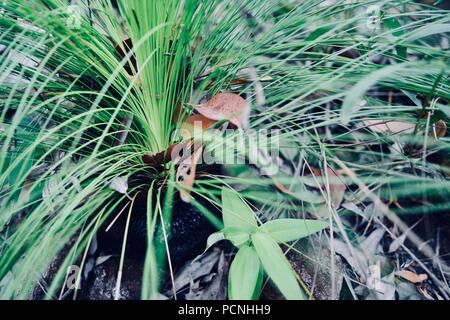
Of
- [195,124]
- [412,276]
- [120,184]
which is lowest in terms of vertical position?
[412,276]

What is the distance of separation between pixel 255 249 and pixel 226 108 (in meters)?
0.29

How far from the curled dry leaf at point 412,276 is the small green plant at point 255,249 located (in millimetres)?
338

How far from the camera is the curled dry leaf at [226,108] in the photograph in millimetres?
737

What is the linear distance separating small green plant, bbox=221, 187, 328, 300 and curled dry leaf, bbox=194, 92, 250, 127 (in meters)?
0.15

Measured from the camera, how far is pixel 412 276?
0.90m

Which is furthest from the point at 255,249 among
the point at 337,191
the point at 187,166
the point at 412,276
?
the point at 412,276

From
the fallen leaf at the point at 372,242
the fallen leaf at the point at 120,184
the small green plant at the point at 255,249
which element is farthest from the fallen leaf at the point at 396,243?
the fallen leaf at the point at 120,184

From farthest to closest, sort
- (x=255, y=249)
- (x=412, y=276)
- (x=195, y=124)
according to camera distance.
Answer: (x=412, y=276) → (x=195, y=124) → (x=255, y=249)

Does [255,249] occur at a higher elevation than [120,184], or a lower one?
lower

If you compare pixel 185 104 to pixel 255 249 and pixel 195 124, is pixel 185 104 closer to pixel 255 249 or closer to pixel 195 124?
pixel 195 124

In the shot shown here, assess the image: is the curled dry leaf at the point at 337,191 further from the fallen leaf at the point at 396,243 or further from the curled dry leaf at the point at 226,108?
the curled dry leaf at the point at 226,108

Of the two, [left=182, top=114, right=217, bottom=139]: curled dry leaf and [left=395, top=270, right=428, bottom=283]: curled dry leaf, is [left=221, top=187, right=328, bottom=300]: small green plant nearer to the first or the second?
[left=182, top=114, right=217, bottom=139]: curled dry leaf

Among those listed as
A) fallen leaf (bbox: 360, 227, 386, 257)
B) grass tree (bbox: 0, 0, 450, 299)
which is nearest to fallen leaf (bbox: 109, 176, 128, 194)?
grass tree (bbox: 0, 0, 450, 299)

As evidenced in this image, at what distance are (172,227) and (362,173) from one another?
516mm
